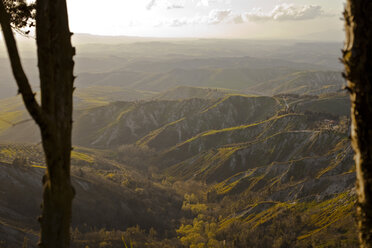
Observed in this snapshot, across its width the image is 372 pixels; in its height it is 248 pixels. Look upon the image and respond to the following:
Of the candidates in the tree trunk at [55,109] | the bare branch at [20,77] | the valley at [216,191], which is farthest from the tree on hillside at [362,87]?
the valley at [216,191]

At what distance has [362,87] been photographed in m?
5.35

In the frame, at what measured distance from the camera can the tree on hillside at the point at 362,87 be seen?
5.23 m

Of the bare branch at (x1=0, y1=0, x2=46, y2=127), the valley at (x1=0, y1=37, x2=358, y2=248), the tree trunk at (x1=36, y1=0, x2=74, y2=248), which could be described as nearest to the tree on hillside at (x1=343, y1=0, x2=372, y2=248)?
the tree trunk at (x1=36, y1=0, x2=74, y2=248)

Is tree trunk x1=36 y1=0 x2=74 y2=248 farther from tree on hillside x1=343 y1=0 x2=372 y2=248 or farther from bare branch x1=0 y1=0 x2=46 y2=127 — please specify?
tree on hillside x1=343 y1=0 x2=372 y2=248

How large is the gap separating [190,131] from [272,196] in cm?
9750

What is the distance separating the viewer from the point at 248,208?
331 ft

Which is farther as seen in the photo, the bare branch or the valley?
the valley

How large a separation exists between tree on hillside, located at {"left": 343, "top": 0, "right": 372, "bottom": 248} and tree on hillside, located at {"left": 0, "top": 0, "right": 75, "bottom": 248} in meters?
5.71

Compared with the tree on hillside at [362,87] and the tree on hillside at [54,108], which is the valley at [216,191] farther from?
the tree on hillside at [362,87]

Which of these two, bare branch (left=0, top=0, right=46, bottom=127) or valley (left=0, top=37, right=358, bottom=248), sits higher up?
bare branch (left=0, top=0, right=46, bottom=127)

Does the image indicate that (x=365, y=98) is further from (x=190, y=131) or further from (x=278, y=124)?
(x=190, y=131)

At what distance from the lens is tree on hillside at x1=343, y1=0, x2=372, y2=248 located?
5.23m

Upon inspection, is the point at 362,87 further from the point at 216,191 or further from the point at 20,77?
the point at 216,191

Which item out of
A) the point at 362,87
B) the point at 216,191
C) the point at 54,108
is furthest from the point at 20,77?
the point at 216,191
